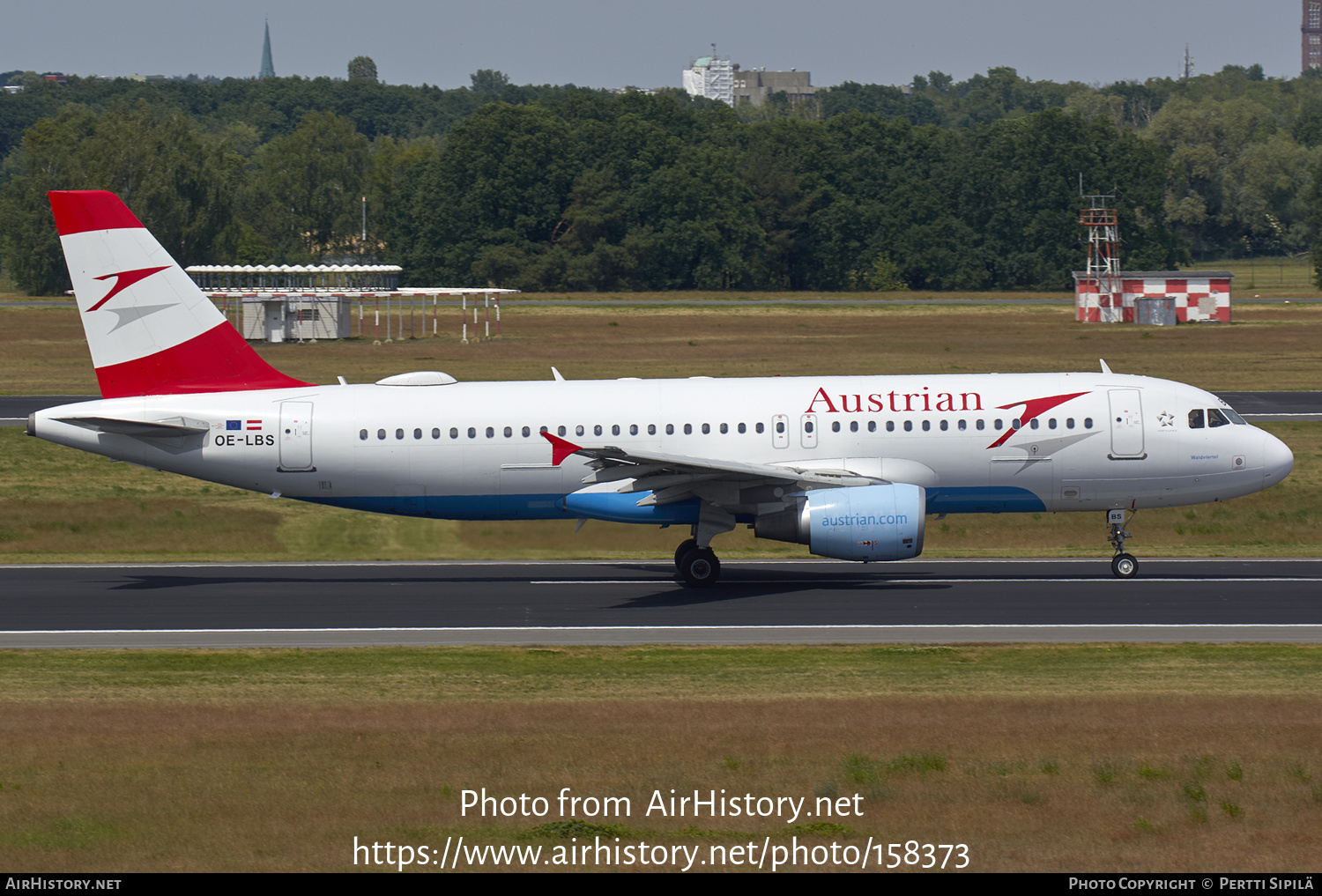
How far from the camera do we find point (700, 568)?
1281 inches

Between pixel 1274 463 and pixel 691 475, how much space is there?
13.2 m

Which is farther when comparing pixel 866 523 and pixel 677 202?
pixel 677 202

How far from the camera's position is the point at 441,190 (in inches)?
6796

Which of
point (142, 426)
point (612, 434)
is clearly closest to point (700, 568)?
point (612, 434)

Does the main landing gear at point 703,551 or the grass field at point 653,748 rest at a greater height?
the main landing gear at point 703,551

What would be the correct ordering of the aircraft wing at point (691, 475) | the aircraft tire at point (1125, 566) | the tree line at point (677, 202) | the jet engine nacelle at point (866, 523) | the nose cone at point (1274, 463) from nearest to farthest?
the jet engine nacelle at point (866, 523)
the aircraft wing at point (691, 475)
the aircraft tire at point (1125, 566)
the nose cone at point (1274, 463)
the tree line at point (677, 202)

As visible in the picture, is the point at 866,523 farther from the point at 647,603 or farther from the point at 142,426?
the point at 142,426

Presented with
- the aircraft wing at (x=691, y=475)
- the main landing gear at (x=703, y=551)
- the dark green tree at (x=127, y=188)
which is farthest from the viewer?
the dark green tree at (x=127, y=188)

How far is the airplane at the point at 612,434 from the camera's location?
3250cm

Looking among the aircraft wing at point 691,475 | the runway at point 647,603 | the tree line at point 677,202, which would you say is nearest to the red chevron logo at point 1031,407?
the aircraft wing at point 691,475

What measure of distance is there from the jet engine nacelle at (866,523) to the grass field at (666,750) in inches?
192

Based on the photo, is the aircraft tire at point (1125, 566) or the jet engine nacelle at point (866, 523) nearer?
the jet engine nacelle at point (866, 523)

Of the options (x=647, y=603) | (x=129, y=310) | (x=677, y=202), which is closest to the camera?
(x=647, y=603)

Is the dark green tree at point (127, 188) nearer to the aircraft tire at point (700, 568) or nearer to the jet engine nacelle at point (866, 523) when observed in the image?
the aircraft tire at point (700, 568)
